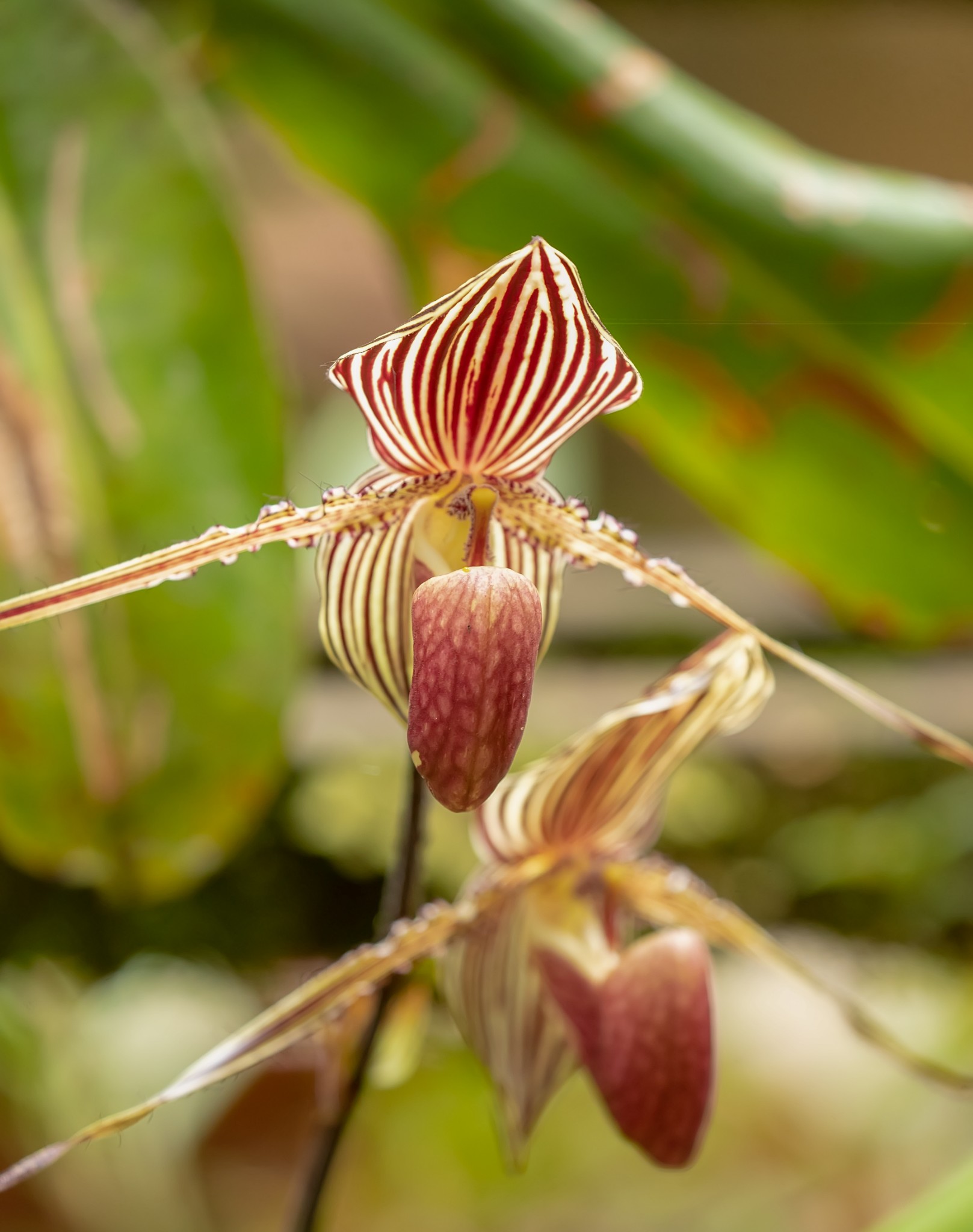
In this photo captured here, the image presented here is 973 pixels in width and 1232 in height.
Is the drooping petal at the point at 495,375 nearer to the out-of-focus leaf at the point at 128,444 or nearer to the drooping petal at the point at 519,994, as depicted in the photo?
the drooping petal at the point at 519,994

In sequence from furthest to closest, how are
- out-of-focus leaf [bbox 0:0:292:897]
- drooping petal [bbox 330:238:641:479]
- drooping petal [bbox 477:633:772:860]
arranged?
out-of-focus leaf [bbox 0:0:292:897], drooping petal [bbox 477:633:772:860], drooping petal [bbox 330:238:641:479]

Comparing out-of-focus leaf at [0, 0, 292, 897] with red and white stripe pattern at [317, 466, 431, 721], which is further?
out-of-focus leaf at [0, 0, 292, 897]

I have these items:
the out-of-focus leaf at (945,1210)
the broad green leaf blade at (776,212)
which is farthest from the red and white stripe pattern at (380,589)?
the broad green leaf blade at (776,212)

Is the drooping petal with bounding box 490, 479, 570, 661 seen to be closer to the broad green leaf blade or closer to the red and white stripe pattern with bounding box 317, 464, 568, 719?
the red and white stripe pattern with bounding box 317, 464, 568, 719

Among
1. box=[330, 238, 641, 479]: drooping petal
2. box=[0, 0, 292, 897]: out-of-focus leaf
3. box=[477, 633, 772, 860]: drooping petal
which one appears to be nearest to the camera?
box=[330, 238, 641, 479]: drooping petal

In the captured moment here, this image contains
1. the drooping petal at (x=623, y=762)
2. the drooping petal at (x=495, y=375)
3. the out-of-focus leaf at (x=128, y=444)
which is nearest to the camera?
the drooping petal at (x=495, y=375)

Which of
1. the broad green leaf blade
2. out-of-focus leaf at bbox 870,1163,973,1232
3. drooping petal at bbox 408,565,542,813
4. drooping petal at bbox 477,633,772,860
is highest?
the broad green leaf blade

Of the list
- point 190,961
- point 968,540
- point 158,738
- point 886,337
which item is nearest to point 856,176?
point 886,337

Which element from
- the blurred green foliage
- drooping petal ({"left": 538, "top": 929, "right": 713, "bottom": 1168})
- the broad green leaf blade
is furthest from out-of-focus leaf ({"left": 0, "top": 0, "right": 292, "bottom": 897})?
drooping petal ({"left": 538, "top": 929, "right": 713, "bottom": 1168})
